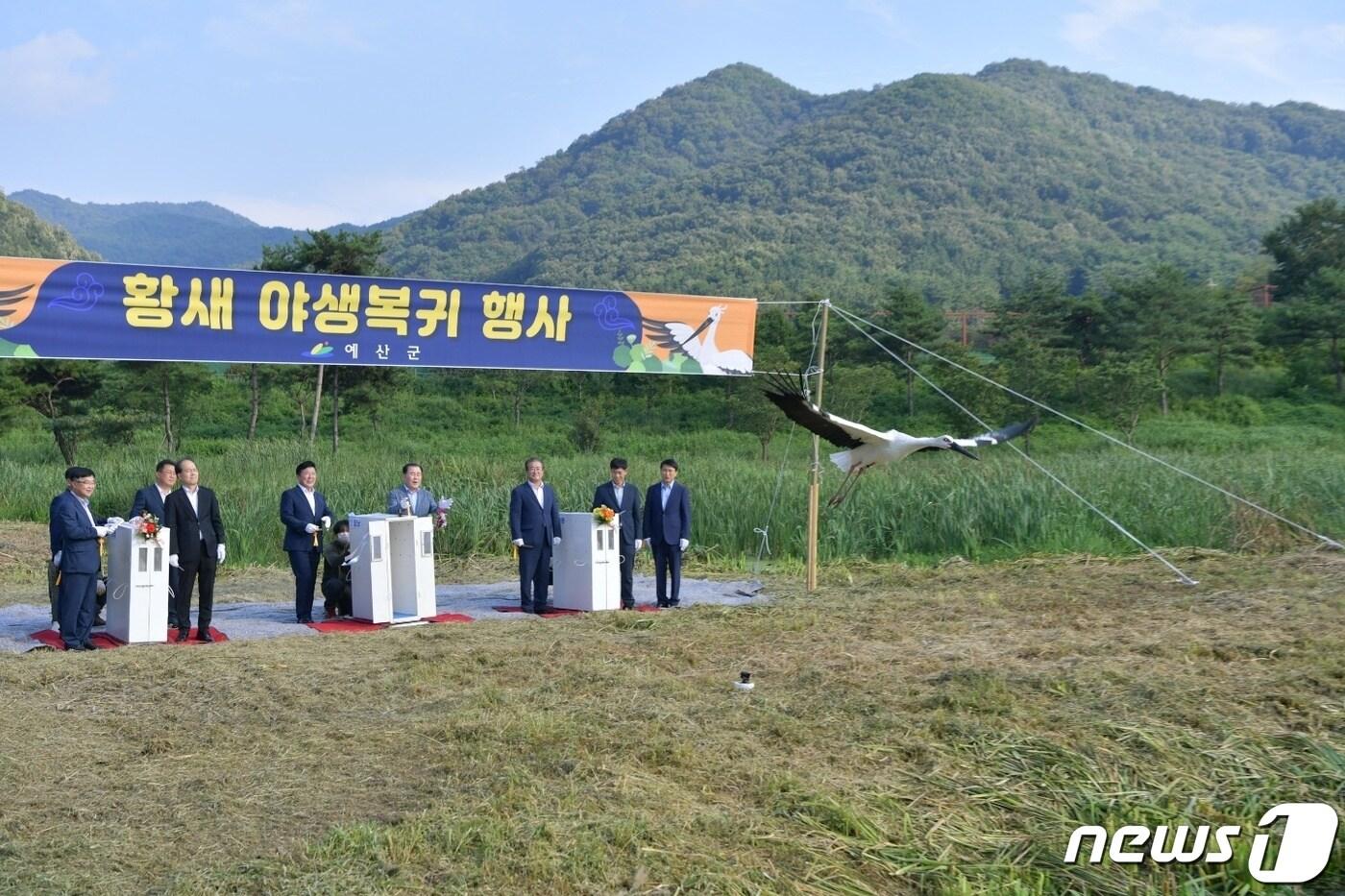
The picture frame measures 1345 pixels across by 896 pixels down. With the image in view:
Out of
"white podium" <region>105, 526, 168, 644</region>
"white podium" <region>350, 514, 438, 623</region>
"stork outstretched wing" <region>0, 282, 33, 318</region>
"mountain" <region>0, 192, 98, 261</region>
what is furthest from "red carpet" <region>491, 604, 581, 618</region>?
"mountain" <region>0, 192, 98, 261</region>

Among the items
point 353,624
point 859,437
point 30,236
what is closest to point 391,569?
point 353,624

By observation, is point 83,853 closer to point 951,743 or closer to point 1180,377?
point 951,743

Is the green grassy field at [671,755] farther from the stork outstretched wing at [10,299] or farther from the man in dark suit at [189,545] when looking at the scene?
the stork outstretched wing at [10,299]

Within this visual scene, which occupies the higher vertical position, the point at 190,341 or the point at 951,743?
the point at 190,341

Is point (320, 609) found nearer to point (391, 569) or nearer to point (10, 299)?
point (391, 569)

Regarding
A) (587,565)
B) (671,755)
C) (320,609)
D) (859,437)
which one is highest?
(859,437)

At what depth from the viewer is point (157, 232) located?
16650cm

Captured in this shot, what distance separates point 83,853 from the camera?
4.18m

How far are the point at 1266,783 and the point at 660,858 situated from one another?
257cm

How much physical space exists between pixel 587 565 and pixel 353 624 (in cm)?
186

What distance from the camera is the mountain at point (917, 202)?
64.4 m

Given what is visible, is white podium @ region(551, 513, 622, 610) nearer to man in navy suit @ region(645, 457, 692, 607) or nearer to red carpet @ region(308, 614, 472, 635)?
man in navy suit @ region(645, 457, 692, 607)

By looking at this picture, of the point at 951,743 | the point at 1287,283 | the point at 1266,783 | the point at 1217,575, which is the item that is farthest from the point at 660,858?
the point at 1287,283

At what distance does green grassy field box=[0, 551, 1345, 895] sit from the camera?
13.7 feet
